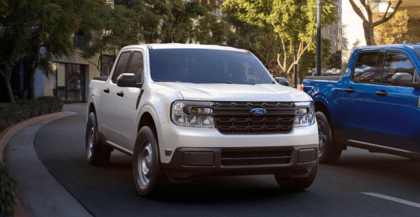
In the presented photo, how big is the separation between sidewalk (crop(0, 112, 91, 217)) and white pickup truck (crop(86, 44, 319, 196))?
2.80ft

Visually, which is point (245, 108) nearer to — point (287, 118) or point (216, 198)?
point (287, 118)

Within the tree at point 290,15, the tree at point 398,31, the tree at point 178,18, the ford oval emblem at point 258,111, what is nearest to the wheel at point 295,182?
the ford oval emblem at point 258,111

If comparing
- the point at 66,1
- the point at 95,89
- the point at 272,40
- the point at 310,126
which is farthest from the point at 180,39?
the point at 310,126

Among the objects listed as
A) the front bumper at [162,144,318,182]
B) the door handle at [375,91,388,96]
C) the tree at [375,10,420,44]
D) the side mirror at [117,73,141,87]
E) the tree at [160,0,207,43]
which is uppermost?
the tree at [160,0,207,43]

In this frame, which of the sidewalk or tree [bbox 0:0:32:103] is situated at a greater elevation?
tree [bbox 0:0:32:103]

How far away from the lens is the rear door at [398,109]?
7.91 metres

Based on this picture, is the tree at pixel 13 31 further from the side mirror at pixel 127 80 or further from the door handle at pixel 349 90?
the door handle at pixel 349 90

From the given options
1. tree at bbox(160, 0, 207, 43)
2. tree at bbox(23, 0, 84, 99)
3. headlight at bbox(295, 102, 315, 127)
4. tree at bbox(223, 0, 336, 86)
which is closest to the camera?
headlight at bbox(295, 102, 315, 127)

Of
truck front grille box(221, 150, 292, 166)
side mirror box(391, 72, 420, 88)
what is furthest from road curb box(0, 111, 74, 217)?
side mirror box(391, 72, 420, 88)

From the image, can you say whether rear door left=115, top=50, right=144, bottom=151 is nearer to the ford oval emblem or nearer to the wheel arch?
the ford oval emblem

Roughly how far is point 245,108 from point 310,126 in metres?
0.91

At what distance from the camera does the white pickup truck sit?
633cm

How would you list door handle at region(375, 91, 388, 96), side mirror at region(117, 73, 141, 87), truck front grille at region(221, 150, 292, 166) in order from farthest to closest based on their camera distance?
door handle at region(375, 91, 388, 96) → side mirror at region(117, 73, 141, 87) → truck front grille at region(221, 150, 292, 166)

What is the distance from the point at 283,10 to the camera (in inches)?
1383
